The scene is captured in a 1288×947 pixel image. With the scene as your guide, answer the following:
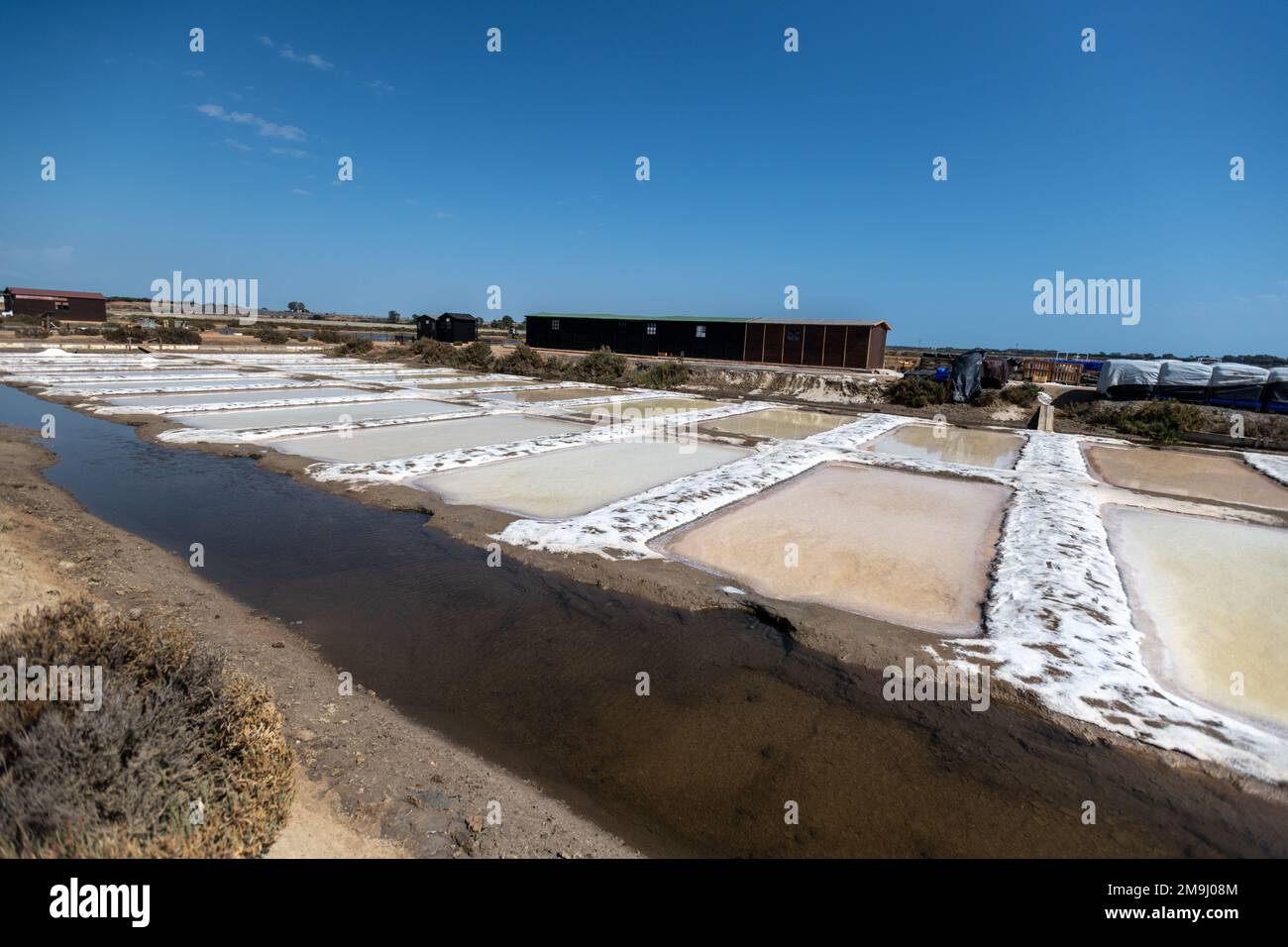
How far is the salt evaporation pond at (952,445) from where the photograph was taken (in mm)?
14602

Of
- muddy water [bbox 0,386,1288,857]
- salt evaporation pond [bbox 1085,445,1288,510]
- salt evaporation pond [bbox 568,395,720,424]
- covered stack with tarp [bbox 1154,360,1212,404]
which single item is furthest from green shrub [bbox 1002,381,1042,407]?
muddy water [bbox 0,386,1288,857]

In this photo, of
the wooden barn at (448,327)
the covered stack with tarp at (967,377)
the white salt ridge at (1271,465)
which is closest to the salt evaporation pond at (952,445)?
the white salt ridge at (1271,465)

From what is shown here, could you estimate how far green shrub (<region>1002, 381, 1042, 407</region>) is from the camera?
930 inches

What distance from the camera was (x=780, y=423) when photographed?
1973 centimetres

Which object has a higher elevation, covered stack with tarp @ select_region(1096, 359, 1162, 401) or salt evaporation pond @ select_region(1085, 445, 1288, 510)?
covered stack with tarp @ select_region(1096, 359, 1162, 401)

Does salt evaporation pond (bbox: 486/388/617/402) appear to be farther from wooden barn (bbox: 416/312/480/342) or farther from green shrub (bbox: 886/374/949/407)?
wooden barn (bbox: 416/312/480/342)

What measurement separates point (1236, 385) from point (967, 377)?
26.1ft

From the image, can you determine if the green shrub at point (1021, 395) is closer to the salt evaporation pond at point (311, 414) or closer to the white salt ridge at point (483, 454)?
the white salt ridge at point (483, 454)

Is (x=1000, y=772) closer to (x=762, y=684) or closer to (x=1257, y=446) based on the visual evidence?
(x=762, y=684)

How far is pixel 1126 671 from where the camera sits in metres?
5.04

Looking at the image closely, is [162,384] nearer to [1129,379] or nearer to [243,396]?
[243,396]

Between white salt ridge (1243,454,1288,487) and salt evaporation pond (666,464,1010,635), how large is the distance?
7208 mm
